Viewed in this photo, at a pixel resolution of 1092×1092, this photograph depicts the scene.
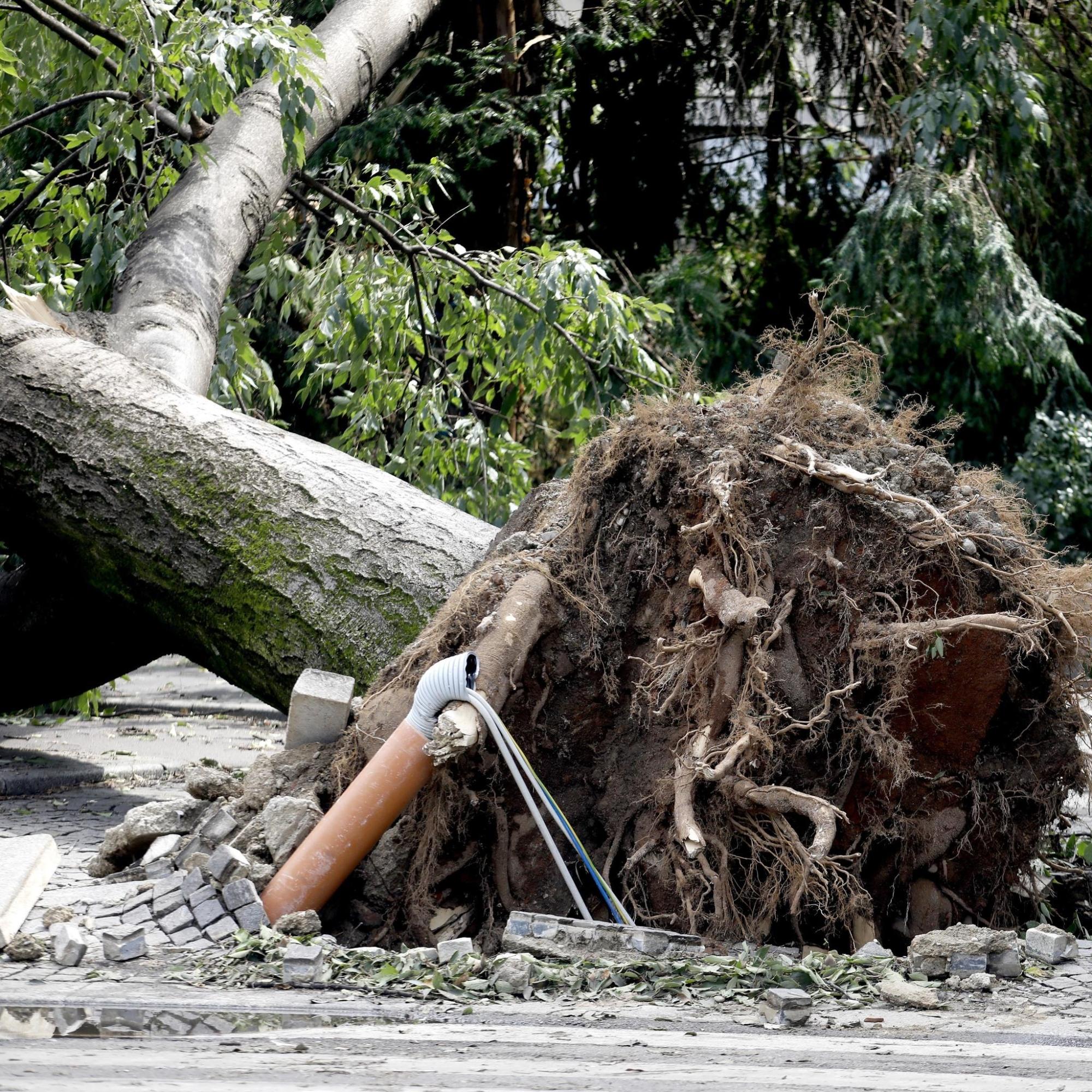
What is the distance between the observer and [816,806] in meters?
3.18

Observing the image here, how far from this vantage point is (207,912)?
321 cm

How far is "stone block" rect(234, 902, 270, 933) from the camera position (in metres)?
3.20

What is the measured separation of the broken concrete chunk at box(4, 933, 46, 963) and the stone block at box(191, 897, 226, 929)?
36 centimetres

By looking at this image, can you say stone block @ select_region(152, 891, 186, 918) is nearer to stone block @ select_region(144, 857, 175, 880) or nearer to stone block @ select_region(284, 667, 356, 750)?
stone block @ select_region(144, 857, 175, 880)

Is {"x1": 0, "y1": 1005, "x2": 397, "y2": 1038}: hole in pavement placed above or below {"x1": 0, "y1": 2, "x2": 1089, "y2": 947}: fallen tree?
below

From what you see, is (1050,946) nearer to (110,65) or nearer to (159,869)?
(159,869)

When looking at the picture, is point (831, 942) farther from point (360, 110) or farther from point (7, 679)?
point (360, 110)

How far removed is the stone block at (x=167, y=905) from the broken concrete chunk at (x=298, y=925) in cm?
26

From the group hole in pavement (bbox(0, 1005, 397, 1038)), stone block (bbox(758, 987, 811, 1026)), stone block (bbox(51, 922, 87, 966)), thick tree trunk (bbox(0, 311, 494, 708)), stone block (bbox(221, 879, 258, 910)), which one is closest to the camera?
hole in pavement (bbox(0, 1005, 397, 1038))

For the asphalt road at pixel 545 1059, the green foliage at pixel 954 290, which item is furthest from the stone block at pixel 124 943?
the green foliage at pixel 954 290

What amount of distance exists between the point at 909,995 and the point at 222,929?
1637 millimetres

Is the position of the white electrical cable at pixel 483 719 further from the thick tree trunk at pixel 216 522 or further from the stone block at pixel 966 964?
the thick tree trunk at pixel 216 522

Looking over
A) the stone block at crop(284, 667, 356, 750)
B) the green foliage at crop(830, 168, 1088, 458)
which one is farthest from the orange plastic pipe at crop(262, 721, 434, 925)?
the green foliage at crop(830, 168, 1088, 458)

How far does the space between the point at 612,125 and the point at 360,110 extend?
224cm
